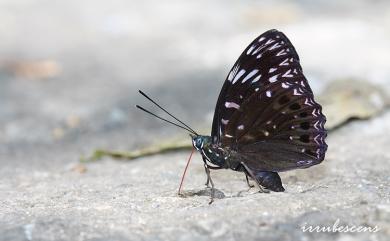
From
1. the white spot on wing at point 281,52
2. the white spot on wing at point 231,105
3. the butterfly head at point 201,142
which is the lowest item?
the butterfly head at point 201,142

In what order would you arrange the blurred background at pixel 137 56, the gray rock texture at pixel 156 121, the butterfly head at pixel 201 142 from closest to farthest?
1. the gray rock texture at pixel 156 121
2. the butterfly head at pixel 201 142
3. the blurred background at pixel 137 56

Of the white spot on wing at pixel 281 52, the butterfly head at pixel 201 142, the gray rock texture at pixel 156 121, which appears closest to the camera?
the gray rock texture at pixel 156 121

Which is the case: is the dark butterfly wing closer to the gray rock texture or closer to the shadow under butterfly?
the shadow under butterfly

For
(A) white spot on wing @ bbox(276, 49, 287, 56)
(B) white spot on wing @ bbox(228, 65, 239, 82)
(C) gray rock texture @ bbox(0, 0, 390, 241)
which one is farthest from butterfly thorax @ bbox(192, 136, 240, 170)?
(A) white spot on wing @ bbox(276, 49, 287, 56)

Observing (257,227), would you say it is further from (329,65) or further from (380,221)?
(329,65)

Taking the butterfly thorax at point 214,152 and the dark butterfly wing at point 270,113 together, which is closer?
the dark butterfly wing at point 270,113

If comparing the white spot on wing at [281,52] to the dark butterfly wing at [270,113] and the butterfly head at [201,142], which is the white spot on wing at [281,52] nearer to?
the dark butterfly wing at [270,113]

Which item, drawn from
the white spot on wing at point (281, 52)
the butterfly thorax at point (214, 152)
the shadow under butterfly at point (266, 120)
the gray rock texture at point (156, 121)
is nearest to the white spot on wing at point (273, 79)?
the shadow under butterfly at point (266, 120)
